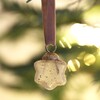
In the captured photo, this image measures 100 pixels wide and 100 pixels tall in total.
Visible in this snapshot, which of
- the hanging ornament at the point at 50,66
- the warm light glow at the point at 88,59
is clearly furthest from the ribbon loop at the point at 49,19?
the warm light glow at the point at 88,59

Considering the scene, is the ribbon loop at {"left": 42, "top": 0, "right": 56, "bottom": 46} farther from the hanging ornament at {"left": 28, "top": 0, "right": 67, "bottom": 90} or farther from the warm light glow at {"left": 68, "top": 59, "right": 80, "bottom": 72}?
the warm light glow at {"left": 68, "top": 59, "right": 80, "bottom": 72}

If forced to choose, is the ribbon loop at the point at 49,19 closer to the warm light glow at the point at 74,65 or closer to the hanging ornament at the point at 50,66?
the hanging ornament at the point at 50,66

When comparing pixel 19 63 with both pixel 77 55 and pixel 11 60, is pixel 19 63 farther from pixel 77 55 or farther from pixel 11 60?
pixel 77 55

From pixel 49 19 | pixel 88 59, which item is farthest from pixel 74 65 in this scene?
pixel 49 19

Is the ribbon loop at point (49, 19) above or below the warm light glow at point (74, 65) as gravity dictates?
above

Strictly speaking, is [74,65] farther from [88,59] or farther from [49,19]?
[49,19]

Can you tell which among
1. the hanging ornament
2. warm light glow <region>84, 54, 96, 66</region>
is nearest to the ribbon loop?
the hanging ornament
